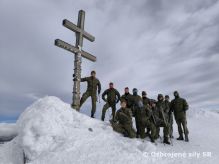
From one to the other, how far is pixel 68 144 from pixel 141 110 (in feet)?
13.2

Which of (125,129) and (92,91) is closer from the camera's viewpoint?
(125,129)

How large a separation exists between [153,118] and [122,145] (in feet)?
11.0

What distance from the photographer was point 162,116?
1119cm

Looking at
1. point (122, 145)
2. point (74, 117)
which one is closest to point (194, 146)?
point (122, 145)

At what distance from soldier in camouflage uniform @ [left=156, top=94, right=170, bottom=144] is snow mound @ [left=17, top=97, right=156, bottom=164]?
2450 millimetres

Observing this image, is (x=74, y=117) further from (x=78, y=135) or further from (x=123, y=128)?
(x=123, y=128)

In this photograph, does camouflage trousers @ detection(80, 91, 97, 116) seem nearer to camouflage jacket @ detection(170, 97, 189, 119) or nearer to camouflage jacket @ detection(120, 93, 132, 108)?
camouflage jacket @ detection(120, 93, 132, 108)

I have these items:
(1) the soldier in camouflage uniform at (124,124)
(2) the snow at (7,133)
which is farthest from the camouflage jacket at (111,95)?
(2) the snow at (7,133)

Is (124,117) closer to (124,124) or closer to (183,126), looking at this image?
(124,124)

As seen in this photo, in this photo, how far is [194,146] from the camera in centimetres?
1012

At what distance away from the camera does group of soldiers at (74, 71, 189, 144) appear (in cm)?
974

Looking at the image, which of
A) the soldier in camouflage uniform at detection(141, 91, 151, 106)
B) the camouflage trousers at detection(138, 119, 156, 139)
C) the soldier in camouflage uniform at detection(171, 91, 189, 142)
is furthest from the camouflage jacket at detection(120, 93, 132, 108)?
the soldier in camouflage uniform at detection(171, 91, 189, 142)

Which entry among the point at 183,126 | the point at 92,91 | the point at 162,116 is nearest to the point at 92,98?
the point at 92,91

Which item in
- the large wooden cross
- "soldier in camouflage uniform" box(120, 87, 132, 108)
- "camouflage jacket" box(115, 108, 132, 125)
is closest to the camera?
"camouflage jacket" box(115, 108, 132, 125)
